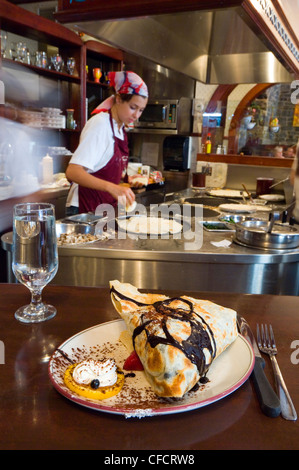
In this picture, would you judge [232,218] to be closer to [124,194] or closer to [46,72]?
[124,194]

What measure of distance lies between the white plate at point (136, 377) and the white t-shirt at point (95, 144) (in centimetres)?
198

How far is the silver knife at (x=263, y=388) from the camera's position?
2.02 feet

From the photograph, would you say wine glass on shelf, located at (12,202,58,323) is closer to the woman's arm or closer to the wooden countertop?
the wooden countertop

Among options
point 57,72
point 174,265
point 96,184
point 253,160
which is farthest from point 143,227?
point 57,72

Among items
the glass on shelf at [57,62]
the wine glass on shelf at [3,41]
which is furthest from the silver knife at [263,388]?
the glass on shelf at [57,62]

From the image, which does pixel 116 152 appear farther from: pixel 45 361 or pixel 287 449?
pixel 287 449

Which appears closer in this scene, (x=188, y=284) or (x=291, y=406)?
(x=291, y=406)

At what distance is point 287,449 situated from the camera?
55 centimetres

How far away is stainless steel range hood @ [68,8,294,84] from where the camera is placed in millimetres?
2270

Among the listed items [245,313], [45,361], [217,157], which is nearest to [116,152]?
[217,157]

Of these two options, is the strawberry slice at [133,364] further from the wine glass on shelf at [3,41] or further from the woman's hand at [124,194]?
the wine glass on shelf at [3,41]

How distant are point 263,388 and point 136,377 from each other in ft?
0.71
